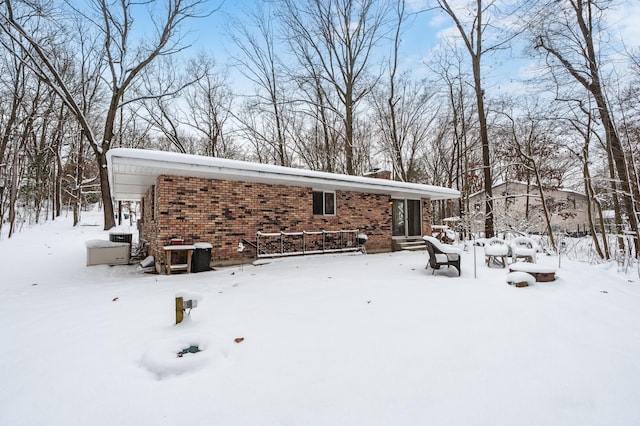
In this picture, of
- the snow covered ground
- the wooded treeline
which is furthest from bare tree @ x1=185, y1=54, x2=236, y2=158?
the snow covered ground

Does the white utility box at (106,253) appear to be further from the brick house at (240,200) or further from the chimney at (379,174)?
the chimney at (379,174)

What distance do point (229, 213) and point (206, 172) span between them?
1.54 m

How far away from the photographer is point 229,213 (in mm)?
7988

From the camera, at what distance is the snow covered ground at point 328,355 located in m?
2.12

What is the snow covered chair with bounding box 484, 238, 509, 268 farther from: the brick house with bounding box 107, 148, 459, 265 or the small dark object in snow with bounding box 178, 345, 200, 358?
the small dark object in snow with bounding box 178, 345, 200, 358

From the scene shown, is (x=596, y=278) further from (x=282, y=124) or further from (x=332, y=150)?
(x=282, y=124)

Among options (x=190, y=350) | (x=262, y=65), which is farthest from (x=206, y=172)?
(x=262, y=65)

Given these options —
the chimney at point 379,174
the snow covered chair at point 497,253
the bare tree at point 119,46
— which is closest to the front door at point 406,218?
the chimney at point 379,174

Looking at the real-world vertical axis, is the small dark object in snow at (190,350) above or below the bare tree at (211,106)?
below

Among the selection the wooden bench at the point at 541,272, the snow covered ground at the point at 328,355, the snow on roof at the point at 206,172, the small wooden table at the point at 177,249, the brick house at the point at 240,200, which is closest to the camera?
the snow covered ground at the point at 328,355

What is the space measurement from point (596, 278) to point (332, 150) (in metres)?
16.1

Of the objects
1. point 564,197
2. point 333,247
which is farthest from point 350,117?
point 564,197

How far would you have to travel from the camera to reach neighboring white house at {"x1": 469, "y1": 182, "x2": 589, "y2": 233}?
1426 cm

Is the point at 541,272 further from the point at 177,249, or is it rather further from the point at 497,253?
the point at 177,249
